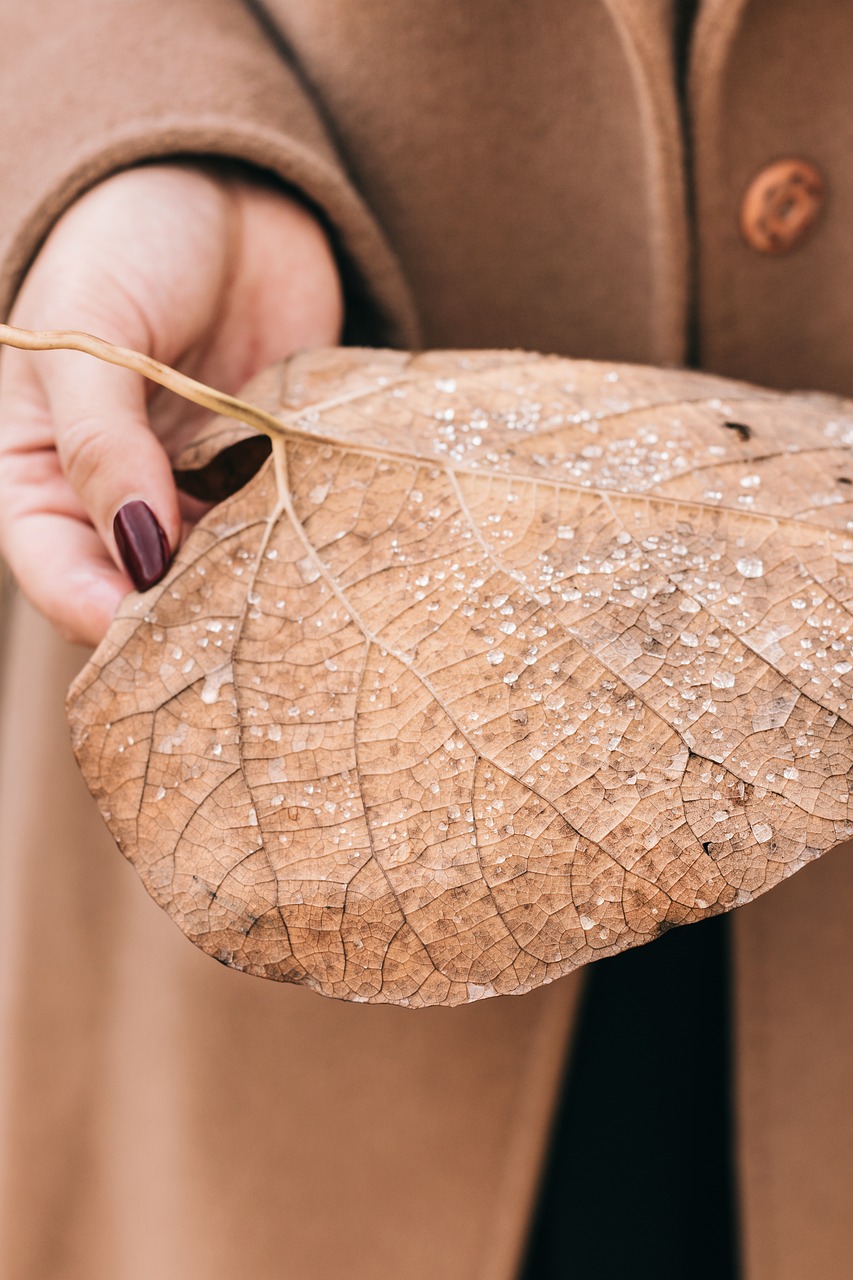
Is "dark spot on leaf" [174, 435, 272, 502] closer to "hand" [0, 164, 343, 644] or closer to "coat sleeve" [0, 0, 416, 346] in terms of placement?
"hand" [0, 164, 343, 644]

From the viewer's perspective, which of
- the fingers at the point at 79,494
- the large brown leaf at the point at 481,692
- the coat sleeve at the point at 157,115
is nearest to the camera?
the large brown leaf at the point at 481,692

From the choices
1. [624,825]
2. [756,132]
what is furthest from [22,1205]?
[756,132]

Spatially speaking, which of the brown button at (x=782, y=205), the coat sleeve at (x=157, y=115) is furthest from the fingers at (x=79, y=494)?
the brown button at (x=782, y=205)

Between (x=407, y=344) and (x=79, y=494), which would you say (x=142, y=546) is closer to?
(x=79, y=494)

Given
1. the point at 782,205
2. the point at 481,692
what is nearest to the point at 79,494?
the point at 481,692

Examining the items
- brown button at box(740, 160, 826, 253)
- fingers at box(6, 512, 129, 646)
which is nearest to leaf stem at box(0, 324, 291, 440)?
fingers at box(6, 512, 129, 646)

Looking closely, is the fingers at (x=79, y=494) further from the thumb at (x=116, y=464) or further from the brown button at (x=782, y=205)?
the brown button at (x=782, y=205)

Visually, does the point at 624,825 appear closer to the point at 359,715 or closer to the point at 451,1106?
the point at 359,715
